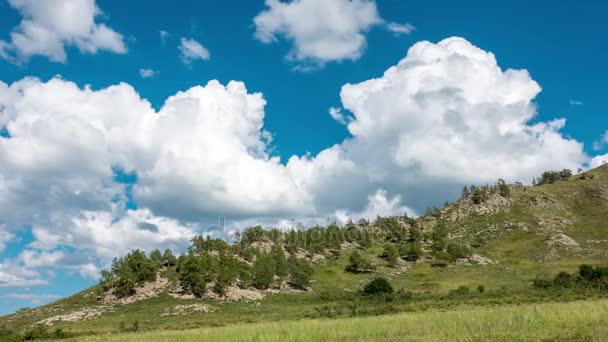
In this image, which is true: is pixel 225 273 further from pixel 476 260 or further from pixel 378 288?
pixel 476 260

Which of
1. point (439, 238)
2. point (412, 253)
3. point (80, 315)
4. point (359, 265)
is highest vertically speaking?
point (439, 238)

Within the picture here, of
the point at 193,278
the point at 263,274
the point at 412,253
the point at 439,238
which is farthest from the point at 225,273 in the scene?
the point at 439,238

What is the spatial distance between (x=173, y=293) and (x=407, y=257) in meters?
81.6

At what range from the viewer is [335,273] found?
5640 inches

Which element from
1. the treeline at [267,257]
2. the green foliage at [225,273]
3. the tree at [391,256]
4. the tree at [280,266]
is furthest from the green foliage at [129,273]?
the tree at [391,256]

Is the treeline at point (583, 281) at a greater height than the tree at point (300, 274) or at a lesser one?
lesser

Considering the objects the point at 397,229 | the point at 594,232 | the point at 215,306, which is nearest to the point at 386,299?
the point at 215,306

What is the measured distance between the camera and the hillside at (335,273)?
275ft

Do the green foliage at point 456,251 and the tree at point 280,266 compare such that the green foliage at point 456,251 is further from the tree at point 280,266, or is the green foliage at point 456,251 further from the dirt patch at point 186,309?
the dirt patch at point 186,309

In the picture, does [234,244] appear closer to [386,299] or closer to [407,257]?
[407,257]

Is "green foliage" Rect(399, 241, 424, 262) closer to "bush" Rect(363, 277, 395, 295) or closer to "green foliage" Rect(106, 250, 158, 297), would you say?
"bush" Rect(363, 277, 395, 295)

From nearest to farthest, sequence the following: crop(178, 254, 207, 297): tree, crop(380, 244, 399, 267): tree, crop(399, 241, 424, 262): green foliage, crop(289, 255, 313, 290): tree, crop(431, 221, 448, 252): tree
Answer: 1. crop(178, 254, 207, 297): tree
2. crop(289, 255, 313, 290): tree
3. crop(380, 244, 399, 267): tree
4. crop(399, 241, 424, 262): green foliage
5. crop(431, 221, 448, 252): tree

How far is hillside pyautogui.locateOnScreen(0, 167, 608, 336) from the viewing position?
83750 mm

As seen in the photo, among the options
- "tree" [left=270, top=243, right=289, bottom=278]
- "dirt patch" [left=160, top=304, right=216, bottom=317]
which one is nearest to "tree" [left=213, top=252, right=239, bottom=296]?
"tree" [left=270, top=243, right=289, bottom=278]
